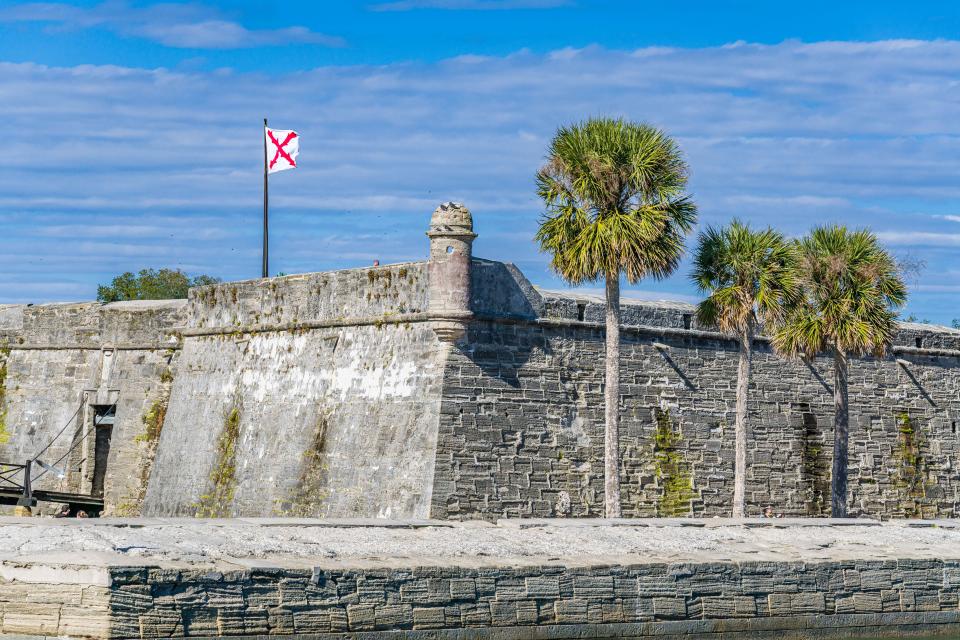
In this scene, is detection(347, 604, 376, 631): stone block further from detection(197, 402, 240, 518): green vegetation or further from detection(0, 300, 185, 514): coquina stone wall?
detection(0, 300, 185, 514): coquina stone wall

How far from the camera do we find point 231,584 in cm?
1427

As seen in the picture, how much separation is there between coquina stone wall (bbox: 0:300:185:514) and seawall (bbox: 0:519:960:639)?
11.7 m

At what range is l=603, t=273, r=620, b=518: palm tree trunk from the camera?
22641 mm

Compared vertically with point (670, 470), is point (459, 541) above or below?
below

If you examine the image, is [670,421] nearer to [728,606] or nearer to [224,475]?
[728,606]

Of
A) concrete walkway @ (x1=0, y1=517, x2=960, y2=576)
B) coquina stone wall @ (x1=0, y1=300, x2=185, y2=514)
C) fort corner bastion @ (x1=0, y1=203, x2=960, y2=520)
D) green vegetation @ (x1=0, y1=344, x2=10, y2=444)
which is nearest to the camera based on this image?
concrete walkway @ (x1=0, y1=517, x2=960, y2=576)

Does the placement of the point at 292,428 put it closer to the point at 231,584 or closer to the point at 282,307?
the point at 282,307

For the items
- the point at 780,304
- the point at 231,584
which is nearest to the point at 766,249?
the point at 780,304

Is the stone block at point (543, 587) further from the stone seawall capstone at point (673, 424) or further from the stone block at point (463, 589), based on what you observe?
the stone seawall capstone at point (673, 424)

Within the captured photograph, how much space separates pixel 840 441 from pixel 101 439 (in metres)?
14.4

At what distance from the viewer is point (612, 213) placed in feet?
74.0

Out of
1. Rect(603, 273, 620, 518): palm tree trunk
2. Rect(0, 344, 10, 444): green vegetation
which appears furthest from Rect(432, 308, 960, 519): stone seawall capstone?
Rect(0, 344, 10, 444): green vegetation

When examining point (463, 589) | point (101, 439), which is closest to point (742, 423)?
point (463, 589)

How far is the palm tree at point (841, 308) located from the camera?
25266 millimetres
